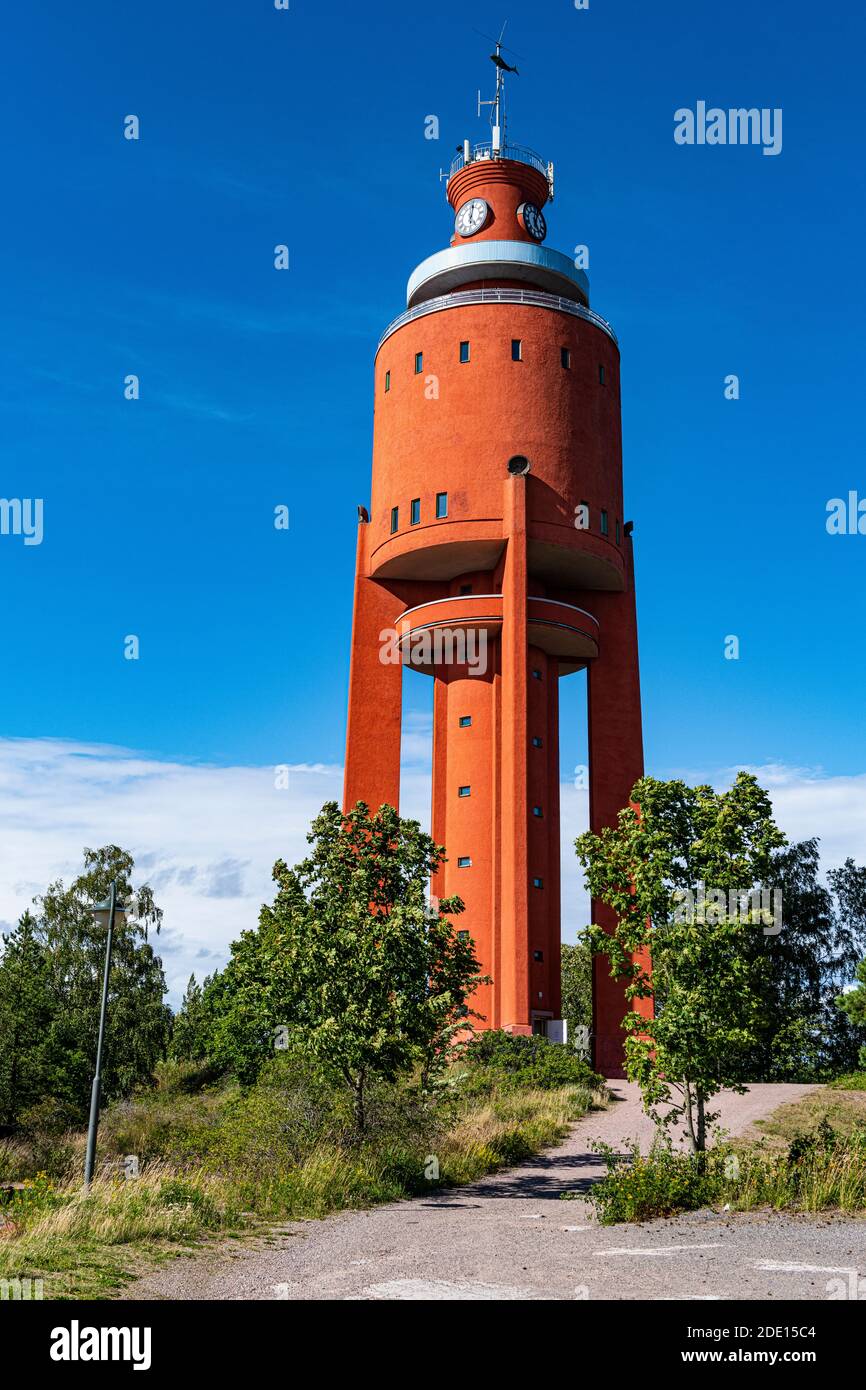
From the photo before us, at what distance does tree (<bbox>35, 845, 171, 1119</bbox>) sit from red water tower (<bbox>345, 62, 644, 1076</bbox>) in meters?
13.5

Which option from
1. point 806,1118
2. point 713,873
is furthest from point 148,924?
point 713,873

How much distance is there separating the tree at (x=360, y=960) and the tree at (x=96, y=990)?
78.0 ft

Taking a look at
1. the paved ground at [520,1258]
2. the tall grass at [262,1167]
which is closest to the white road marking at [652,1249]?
the paved ground at [520,1258]

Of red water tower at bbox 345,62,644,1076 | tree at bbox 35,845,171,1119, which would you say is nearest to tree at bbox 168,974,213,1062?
tree at bbox 35,845,171,1119

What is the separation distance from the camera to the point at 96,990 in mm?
46094

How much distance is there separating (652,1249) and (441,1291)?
3750 mm

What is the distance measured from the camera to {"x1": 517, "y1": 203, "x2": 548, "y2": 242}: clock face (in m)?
47.1

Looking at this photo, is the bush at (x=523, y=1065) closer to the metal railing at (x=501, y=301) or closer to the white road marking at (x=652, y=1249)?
the white road marking at (x=652, y=1249)

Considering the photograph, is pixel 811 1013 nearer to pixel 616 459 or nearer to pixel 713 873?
pixel 616 459

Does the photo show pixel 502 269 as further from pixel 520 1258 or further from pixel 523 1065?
pixel 520 1258

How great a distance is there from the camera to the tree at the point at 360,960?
19.1m

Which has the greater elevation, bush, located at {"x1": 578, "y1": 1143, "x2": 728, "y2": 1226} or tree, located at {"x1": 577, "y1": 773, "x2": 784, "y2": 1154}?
tree, located at {"x1": 577, "y1": 773, "x2": 784, "y2": 1154}

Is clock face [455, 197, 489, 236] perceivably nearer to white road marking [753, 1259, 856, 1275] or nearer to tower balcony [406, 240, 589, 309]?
tower balcony [406, 240, 589, 309]

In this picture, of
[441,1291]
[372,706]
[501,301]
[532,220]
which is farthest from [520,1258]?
[532,220]
